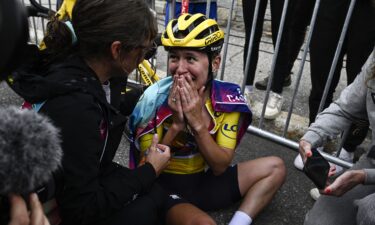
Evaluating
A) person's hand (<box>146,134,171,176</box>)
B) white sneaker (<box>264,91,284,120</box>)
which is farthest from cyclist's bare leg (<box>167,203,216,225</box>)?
white sneaker (<box>264,91,284,120</box>)

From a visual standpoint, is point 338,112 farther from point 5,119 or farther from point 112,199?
point 5,119

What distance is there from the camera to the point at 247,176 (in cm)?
255

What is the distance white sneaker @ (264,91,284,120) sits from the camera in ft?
12.4

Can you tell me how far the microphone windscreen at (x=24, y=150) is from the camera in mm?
1103

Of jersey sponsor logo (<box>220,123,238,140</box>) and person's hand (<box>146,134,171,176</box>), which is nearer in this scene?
person's hand (<box>146,134,171,176</box>)

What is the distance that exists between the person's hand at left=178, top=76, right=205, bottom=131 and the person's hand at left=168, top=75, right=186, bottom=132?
0.9 inches

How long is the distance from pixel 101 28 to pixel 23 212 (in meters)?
0.89

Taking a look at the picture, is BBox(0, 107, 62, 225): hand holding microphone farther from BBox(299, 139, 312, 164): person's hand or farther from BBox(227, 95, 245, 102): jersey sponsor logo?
BBox(299, 139, 312, 164): person's hand

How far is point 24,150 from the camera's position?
111 centimetres

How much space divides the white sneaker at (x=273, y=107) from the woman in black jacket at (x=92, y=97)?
6.36ft

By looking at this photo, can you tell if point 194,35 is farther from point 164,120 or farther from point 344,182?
point 344,182

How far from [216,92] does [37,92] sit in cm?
111

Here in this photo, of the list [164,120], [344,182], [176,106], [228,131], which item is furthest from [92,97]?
[344,182]

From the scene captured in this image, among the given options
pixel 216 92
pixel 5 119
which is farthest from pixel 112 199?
pixel 216 92
